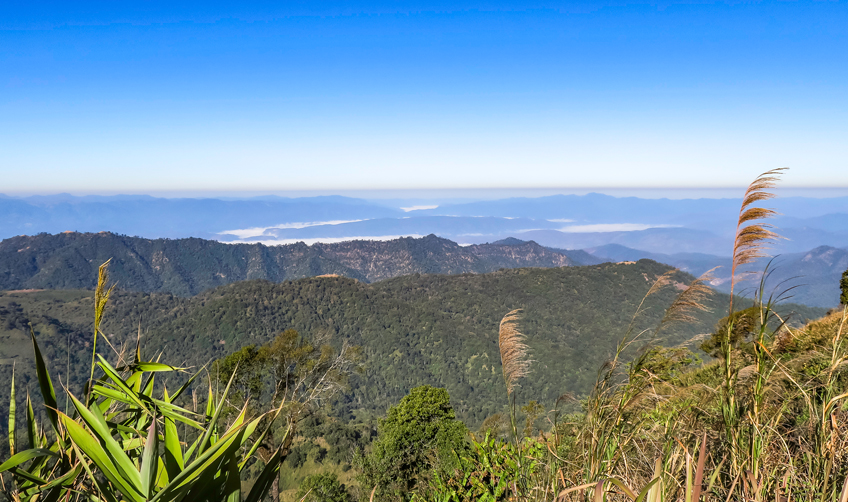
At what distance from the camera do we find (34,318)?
56.6 metres

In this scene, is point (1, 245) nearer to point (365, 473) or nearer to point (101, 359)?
point (365, 473)

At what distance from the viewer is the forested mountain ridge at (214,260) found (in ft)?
388

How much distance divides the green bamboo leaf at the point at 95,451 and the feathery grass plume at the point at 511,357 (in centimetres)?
197

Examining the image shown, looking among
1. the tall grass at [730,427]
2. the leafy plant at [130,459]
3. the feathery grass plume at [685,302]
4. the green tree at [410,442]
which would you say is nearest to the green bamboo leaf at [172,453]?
the leafy plant at [130,459]

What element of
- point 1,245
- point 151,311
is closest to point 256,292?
point 151,311

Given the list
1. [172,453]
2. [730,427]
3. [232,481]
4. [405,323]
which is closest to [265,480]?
[232,481]

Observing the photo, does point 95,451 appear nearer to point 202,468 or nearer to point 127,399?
point 202,468

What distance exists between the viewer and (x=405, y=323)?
202ft

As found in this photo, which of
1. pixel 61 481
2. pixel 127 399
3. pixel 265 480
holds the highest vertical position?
pixel 127 399

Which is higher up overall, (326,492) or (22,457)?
(22,457)

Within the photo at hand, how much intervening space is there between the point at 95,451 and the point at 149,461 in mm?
187

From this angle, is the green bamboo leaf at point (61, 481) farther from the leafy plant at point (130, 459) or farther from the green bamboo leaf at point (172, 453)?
the green bamboo leaf at point (172, 453)

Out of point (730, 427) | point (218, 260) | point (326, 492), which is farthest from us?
point (218, 260)

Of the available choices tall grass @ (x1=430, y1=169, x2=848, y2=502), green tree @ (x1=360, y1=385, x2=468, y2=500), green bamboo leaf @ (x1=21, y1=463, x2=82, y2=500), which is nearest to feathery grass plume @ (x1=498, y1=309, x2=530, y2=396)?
tall grass @ (x1=430, y1=169, x2=848, y2=502)
